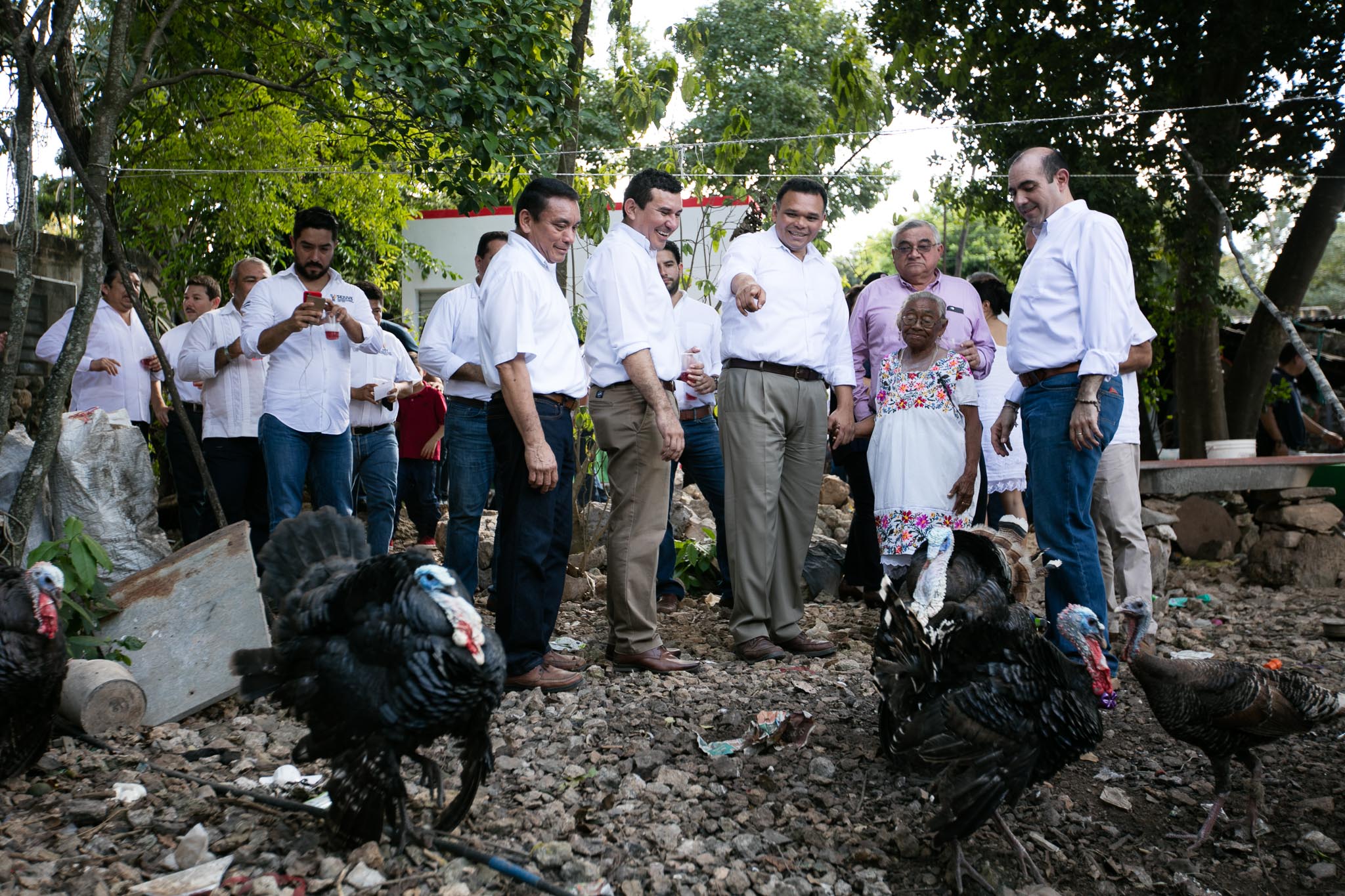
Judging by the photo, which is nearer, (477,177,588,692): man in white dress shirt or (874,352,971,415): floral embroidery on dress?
(477,177,588,692): man in white dress shirt

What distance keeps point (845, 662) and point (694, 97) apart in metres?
4.39

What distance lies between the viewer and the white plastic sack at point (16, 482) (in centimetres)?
533

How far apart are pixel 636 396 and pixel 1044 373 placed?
1755 mm

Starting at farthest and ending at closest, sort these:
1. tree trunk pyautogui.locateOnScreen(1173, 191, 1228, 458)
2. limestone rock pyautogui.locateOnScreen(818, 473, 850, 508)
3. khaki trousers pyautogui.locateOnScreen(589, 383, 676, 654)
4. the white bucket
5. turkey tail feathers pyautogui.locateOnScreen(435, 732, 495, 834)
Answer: tree trunk pyautogui.locateOnScreen(1173, 191, 1228, 458) < limestone rock pyautogui.locateOnScreen(818, 473, 850, 508) < the white bucket < khaki trousers pyautogui.locateOnScreen(589, 383, 676, 654) < turkey tail feathers pyautogui.locateOnScreen(435, 732, 495, 834)

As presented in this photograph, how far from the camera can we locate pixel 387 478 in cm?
648

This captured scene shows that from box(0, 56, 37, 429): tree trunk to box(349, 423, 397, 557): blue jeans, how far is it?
6.23 feet

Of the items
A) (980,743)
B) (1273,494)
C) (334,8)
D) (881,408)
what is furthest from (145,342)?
(1273,494)

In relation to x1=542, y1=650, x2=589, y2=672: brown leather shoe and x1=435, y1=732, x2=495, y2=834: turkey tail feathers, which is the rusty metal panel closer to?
x1=542, y1=650, x2=589, y2=672: brown leather shoe

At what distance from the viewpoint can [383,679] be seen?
117 inches

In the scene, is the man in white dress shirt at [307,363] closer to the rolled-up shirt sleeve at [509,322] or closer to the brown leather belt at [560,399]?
the rolled-up shirt sleeve at [509,322]

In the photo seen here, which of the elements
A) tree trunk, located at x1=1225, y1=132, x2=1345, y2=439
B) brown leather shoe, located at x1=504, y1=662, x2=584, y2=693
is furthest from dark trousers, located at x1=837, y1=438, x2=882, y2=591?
tree trunk, located at x1=1225, y1=132, x2=1345, y2=439

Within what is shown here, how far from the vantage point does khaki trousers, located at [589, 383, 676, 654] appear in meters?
4.73

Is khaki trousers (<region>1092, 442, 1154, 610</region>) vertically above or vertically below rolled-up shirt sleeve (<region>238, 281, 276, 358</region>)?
below

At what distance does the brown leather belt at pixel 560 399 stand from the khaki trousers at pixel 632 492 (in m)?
0.16
